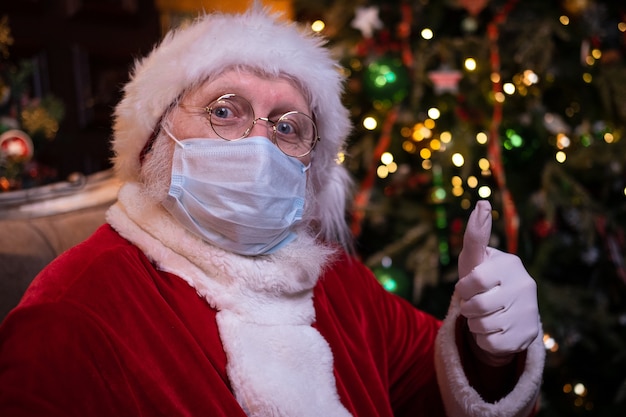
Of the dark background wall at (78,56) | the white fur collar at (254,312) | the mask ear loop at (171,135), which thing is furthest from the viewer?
the dark background wall at (78,56)

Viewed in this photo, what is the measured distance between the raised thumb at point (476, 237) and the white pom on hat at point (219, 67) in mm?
406

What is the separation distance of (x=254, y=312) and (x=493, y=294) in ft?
1.52

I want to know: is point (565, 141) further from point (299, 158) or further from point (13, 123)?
point (13, 123)

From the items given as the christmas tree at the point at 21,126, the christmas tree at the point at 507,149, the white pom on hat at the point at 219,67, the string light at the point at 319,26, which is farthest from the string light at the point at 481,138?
the christmas tree at the point at 21,126

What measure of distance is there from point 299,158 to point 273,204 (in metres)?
0.16

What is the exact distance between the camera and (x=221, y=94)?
129cm

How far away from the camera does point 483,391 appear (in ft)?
4.43

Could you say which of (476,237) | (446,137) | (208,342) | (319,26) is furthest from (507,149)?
(208,342)

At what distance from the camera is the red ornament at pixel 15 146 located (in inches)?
80.2

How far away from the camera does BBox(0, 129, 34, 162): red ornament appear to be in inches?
80.2

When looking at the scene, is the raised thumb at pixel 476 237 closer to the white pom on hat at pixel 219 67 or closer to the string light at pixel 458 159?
the white pom on hat at pixel 219 67

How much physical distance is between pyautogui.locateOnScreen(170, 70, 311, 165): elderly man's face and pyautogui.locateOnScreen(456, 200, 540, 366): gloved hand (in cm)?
47

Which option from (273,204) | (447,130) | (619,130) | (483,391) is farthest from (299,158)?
(619,130)

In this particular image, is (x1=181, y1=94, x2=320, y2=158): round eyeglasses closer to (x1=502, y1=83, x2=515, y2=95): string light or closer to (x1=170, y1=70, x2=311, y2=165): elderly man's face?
(x1=170, y1=70, x2=311, y2=165): elderly man's face
